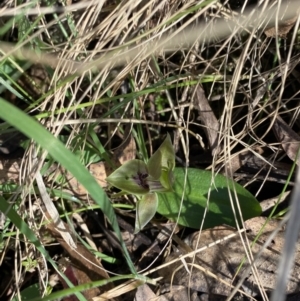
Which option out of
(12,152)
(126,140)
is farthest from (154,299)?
(12,152)

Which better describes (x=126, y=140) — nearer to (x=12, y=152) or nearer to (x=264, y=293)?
(x=12, y=152)

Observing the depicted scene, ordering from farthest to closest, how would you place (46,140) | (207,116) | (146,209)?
(207,116)
(146,209)
(46,140)

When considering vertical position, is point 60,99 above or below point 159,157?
above

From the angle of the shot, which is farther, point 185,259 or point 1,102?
point 185,259

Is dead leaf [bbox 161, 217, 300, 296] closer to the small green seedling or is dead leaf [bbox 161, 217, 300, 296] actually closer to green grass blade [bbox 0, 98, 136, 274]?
the small green seedling

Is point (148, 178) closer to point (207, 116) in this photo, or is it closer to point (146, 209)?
point (146, 209)

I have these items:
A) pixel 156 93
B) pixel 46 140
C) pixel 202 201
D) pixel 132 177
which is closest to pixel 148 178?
pixel 132 177
